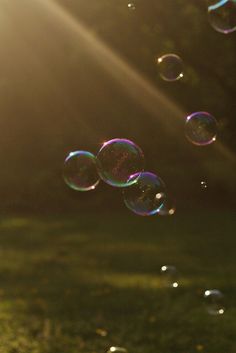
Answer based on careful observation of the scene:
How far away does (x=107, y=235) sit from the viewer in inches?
510

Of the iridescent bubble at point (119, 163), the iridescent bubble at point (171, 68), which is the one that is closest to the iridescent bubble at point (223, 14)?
the iridescent bubble at point (171, 68)

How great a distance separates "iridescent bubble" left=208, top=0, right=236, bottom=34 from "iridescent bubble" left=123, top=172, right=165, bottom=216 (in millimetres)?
1631

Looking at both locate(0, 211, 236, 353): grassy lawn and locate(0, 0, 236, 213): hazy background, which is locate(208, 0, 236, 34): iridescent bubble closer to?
locate(0, 211, 236, 353): grassy lawn

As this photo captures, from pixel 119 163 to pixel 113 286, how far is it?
2858mm

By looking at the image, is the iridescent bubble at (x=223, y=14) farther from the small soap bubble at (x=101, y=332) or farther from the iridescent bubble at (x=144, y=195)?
the small soap bubble at (x=101, y=332)

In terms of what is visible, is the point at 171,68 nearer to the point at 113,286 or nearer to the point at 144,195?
the point at 144,195

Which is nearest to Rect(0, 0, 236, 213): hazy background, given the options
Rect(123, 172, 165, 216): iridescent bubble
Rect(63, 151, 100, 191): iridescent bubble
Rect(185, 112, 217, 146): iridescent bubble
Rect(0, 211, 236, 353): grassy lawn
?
Rect(0, 211, 236, 353): grassy lawn

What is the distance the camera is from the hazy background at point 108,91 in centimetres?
1828

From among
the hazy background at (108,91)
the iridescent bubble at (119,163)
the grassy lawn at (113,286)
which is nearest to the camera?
the iridescent bubble at (119,163)

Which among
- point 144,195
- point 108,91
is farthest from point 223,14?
point 108,91

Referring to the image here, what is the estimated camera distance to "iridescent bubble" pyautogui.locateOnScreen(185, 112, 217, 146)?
7219 mm

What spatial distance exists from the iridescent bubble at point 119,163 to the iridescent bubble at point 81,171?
0.44m

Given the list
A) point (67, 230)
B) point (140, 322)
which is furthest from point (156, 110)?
point (140, 322)

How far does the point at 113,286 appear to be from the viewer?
29.0 feet
